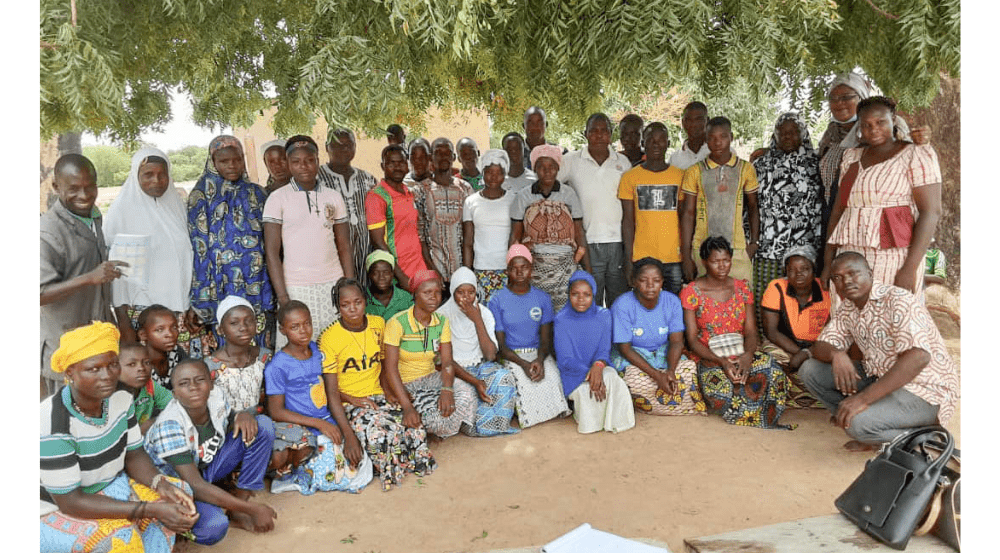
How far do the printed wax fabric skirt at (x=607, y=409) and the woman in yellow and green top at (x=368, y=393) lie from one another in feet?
3.93

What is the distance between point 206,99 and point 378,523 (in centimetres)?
418

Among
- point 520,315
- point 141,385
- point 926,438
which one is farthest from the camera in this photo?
point 520,315

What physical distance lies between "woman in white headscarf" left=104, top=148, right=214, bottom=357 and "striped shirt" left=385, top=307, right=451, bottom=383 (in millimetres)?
1425

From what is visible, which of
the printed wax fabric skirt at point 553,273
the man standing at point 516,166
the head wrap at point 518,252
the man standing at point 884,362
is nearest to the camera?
the man standing at point 884,362

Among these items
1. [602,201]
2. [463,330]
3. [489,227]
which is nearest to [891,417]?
[602,201]

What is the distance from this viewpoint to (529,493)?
411 cm

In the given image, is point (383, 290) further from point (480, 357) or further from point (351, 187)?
point (351, 187)

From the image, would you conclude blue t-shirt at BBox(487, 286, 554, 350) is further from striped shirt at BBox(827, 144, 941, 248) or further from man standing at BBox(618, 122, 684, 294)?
striped shirt at BBox(827, 144, 941, 248)

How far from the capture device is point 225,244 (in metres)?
4.76

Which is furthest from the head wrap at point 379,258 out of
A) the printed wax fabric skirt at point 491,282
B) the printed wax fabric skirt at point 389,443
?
the printed wax fabric skirt at point 389,443

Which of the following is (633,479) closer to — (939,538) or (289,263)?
(939,538)

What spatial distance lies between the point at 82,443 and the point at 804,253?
15.9 ft

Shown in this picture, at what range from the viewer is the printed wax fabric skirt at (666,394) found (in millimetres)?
5277

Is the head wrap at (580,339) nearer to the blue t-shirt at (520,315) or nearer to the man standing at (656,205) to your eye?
the blue t-shirt at (520,315)
